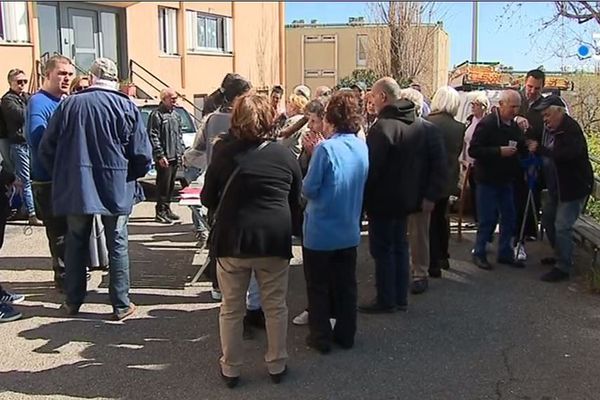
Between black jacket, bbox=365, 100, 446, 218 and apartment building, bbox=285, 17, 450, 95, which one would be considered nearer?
black jacket, bbox=365, 100, 446, 218

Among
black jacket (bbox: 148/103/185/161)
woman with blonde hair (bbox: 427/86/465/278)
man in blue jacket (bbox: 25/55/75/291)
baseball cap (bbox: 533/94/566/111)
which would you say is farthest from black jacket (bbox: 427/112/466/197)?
black jacket (bbox: 148/103/185/161)

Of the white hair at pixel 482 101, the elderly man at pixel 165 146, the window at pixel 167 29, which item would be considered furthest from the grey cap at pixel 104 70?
the window at pixel 167 29

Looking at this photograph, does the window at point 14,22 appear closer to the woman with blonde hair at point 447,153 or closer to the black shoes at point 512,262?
the woman with blonde hair at point 447,153

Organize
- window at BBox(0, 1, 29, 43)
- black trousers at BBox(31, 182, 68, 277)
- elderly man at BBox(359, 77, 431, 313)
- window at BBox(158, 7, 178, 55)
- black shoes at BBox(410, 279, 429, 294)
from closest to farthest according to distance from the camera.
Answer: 1. elderly man at BBox(359, 77, 431, 313)
2. black trousers at BBox(31, 182, 68, 277)
3. black shoes at BBox(410, 279, 429, 294)
4. window at BBox(0, 1, 29, 43)
5. window at BBox(158, 7, 178, 55)

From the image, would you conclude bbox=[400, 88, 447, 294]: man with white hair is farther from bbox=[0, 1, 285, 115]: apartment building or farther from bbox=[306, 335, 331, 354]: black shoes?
bbox=[0, 1, 285, 115]: apartment building

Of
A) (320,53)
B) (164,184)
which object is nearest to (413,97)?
(164,184)

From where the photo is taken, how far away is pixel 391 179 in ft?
17.3

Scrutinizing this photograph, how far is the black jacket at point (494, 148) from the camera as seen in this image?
261 inches

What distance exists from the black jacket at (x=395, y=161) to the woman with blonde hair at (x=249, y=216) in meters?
1.13

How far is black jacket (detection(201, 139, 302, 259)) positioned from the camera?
405 centimetres

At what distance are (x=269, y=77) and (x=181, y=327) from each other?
21.8 metres

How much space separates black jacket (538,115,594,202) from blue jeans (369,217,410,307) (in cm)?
179

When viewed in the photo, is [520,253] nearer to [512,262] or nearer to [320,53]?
[512,262]

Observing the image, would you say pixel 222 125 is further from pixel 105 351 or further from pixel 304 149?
pixel 105 351
